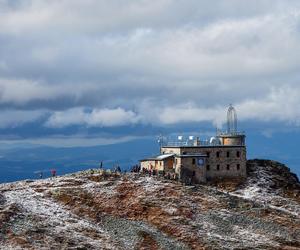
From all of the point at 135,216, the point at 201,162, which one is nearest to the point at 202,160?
the point at 201,162

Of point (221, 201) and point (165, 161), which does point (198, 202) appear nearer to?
point (221, 201)

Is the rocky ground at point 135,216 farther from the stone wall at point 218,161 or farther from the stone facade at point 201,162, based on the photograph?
the stone wall at point 218,161

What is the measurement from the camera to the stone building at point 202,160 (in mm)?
129375

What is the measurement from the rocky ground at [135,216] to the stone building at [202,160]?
11.8m

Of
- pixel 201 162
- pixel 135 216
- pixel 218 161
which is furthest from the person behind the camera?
pixel 218 161

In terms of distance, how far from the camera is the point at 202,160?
131 m

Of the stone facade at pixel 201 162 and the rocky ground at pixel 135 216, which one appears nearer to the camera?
the rocky ground at pixel 135 216

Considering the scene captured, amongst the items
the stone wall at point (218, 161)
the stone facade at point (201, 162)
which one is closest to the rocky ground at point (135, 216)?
the stone facade at point (201, 162)

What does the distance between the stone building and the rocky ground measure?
11845 mm

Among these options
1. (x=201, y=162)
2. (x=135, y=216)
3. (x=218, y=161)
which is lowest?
(x=135, y=216)

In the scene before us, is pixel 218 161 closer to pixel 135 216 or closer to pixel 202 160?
pixel 202 160

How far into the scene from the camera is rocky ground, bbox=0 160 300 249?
308 ft

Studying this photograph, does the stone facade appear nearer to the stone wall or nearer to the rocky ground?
the stone wall

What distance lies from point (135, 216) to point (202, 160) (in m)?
32.8
